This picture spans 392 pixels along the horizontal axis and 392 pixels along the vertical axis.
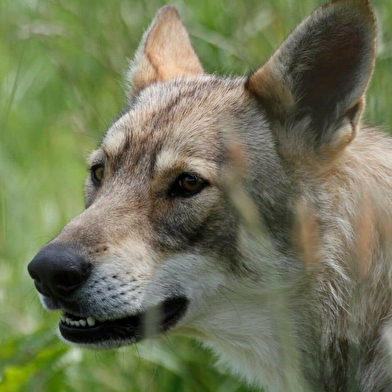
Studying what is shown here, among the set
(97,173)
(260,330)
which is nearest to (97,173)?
(97,173)

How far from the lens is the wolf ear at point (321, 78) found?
3943 mm

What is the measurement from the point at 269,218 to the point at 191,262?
1.55ft

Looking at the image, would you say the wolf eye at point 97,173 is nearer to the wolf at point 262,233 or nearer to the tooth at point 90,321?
the wolf at point 262,233

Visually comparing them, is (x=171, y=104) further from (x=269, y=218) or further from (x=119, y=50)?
(x=119, y=50)

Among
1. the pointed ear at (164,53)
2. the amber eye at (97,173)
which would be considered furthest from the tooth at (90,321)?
the pointed ear at (164,53)

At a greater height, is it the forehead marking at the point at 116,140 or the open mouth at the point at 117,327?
the forehead marking at the point at 116,140

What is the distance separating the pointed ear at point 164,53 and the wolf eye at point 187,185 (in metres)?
1.27

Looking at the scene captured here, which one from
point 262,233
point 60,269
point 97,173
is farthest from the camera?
point 97,173

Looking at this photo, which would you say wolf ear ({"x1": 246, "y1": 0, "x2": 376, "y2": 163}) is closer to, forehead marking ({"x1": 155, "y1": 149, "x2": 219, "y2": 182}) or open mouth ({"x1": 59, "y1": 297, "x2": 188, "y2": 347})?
forehead marking ({"x1": 155, "y1": 149, "x2": 219, "y2": 182})

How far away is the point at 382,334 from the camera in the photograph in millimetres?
3838

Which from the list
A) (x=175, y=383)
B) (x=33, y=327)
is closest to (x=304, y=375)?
(x=175, y=383)

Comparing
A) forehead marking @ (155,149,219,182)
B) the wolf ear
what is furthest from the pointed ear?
forehead marking @ (155,149,219,182)

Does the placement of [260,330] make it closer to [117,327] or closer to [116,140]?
[117,327]

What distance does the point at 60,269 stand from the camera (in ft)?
12.1
